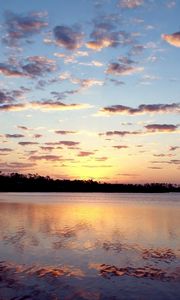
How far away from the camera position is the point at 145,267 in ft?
68.9

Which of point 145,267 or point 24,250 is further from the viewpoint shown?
point 24,250

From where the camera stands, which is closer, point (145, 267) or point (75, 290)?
point (75, 290)

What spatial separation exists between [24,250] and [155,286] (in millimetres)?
10530

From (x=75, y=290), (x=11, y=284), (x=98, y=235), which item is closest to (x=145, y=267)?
(x=75, y=290)

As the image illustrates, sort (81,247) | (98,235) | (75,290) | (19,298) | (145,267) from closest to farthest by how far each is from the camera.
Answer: (19,298), (75,290), (145,267), (81,247), (98,235)

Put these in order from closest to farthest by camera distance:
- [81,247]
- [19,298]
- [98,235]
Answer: [19,298]
[81,247]
[98,235]

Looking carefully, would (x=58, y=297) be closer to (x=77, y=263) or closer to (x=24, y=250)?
(x=77, y=263)

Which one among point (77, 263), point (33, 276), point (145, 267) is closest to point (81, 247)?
point (77, 263)

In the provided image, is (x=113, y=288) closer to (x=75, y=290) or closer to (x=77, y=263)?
(x=75, y=290)

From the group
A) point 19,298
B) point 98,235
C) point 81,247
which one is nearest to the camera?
point 19,298

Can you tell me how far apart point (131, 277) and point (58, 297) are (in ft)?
14.9

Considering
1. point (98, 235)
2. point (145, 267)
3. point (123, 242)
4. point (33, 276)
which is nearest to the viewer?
point (33, 276)

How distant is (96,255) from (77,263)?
2425mm

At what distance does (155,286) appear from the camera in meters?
17.3
